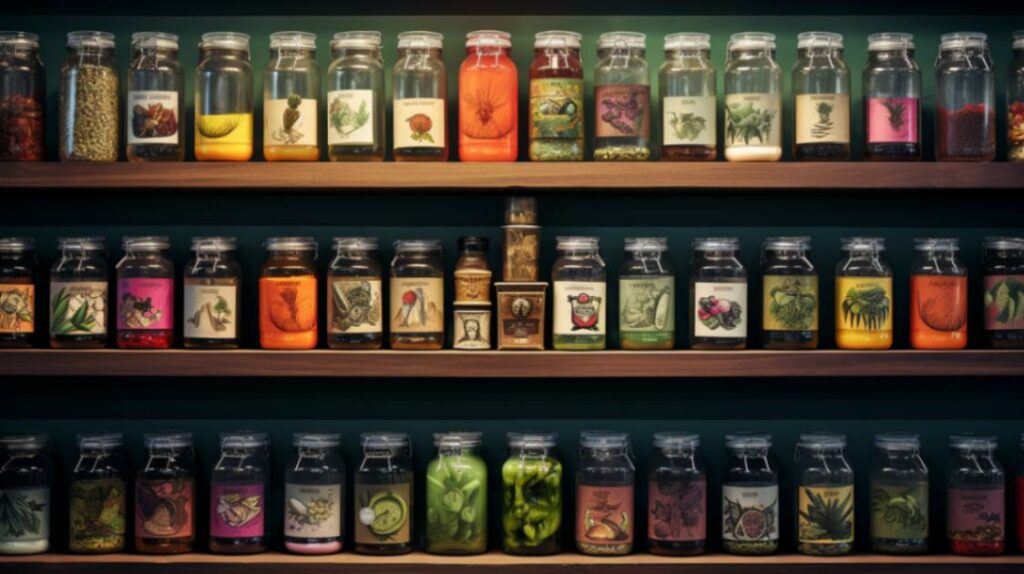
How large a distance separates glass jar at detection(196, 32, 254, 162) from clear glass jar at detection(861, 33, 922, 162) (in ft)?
3.87

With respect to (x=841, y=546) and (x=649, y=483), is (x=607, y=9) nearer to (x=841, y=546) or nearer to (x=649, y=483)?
(x=649, y=483)

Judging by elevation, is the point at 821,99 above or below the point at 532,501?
above

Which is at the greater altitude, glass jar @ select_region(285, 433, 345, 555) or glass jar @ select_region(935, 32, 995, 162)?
glass jar @ select_region(935, 32, 995, 162)

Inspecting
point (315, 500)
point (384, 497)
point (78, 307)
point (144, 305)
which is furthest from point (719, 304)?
point (78, 307)

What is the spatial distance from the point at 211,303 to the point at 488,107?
638mm

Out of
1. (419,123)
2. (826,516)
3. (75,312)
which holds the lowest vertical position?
(826,516)

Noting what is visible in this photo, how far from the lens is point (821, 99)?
2.38m


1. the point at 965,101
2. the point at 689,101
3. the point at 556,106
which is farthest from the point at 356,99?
the point at 965,101

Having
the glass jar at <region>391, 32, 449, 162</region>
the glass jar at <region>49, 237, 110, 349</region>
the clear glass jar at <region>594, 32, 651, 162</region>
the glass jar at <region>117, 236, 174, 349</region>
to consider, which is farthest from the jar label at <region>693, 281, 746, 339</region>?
the glass jar at <region>49, 237, 110, 349</region>

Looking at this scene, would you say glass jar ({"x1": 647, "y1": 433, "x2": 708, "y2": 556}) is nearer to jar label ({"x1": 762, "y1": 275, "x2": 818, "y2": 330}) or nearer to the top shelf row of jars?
jar label ({"x1": 762, "y1": 275, "x2": 818, "y2": 330})

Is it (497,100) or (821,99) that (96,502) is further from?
(821,99)

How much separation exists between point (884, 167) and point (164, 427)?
1.50 meters

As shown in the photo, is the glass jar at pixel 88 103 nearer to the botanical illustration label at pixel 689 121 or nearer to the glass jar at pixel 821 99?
the botanical illustration label at pixel 689 121

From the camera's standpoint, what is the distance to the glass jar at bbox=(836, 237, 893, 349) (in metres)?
2.39
